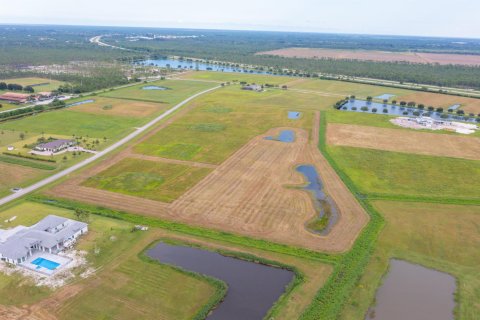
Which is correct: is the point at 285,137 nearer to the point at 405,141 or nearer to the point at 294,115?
the point at 294,115

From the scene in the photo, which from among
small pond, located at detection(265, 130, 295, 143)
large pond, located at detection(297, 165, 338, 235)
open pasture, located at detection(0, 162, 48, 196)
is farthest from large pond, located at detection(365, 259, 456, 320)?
open pasture, located at detection(0, 162, 48, 196)

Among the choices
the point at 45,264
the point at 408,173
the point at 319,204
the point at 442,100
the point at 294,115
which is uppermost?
the point at 442,100

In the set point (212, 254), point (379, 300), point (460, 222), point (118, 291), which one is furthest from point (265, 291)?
point (460, 222)

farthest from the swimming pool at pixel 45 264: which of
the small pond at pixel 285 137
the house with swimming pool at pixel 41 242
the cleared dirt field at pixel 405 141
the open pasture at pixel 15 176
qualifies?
the cleared dirt field at pixel 405 141

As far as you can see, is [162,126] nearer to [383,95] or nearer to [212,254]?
[212,254]

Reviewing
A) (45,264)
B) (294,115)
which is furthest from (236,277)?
(294,115)

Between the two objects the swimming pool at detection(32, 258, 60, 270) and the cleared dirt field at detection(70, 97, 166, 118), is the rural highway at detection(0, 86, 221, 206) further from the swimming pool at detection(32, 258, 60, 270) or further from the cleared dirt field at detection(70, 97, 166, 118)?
the swimming pool at detection(32, 258, 60, 270)
